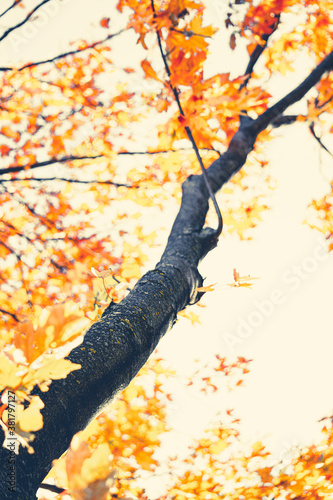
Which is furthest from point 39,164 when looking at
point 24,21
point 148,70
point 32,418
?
point 32,418

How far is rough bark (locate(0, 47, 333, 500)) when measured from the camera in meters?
0.82

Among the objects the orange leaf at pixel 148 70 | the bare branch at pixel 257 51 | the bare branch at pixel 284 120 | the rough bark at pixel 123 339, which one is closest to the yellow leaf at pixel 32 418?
the rough bark at pixel 123 339

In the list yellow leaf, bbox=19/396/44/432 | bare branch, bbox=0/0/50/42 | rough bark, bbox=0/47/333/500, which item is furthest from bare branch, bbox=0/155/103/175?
yellow leaf, bbox=19/396/44/432

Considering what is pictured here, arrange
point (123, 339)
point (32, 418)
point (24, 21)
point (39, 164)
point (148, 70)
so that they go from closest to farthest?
point (32, 418) → point (123, 339) → point (148, 70) → point (24, 21) → point (39, 164)

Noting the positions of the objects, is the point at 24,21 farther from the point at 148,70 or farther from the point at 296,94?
the point at 296,94

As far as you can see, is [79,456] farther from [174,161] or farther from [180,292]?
[174,161]

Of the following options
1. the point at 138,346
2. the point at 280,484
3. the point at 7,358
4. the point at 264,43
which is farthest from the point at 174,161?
the point at 280,484

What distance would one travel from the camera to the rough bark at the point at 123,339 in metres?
0.82

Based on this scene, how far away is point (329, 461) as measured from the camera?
3850 millimetres

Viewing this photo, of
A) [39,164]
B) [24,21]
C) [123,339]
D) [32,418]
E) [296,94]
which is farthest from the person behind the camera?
[39,164]

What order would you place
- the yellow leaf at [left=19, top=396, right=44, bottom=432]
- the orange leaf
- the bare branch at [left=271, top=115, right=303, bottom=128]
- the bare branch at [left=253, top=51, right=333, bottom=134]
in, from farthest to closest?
1. the bare branch at [left=271, top=115, right=303, bottom=128]
2. the bare branch at [left=253, top=51, right=333, bottom=134]
3. the orange leaf
4. the yellow leaf at [left=19, top=396, right=44, bottom=432]

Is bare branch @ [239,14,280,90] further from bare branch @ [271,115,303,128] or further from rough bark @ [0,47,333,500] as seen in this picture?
rough bark @ [0,47,333,500]

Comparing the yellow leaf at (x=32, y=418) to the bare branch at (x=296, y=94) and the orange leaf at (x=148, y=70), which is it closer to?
the orange leaf at (x=148, y=70)

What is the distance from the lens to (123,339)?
3.93 ft
